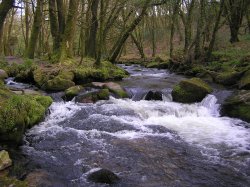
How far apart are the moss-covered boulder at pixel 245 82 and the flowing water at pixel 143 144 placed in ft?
5.24

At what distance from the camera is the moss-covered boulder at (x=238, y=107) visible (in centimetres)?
1017

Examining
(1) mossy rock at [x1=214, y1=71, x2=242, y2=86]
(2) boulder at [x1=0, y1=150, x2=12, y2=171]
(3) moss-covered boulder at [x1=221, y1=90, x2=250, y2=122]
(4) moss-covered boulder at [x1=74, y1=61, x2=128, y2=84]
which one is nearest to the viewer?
(2) boulder at [x1=0, y1=150, x2=12, y2=171]

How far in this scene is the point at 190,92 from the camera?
12.1 m

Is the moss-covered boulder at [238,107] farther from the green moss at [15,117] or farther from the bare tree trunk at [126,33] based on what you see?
the bare tree trunk at [126,33]

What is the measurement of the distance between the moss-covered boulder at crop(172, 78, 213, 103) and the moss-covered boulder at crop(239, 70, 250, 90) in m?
1.40

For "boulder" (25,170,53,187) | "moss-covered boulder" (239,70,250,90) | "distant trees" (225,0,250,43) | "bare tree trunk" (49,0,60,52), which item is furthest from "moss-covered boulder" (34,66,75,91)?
"distant trees" (225,0,250,43)

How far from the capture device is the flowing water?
→ 6164 millimetres

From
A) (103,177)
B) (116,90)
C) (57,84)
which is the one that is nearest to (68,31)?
(57,84)

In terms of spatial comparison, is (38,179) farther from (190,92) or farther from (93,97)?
(190,92)

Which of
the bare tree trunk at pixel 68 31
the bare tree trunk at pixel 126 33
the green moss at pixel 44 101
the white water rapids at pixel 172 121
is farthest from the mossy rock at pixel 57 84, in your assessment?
the bare tree trunk at pixel 126 33

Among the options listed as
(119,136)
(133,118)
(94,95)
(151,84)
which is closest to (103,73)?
(151,84)

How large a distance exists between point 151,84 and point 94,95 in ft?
12.3

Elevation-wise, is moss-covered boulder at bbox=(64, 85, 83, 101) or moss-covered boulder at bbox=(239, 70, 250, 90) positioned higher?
moss-covered boulder at bbox=(239, 70, 250, 90)

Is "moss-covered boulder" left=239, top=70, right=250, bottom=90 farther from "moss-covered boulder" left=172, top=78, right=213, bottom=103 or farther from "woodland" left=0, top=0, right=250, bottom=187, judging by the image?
"moss-covered boulder" left=172, top=78, right=213, bottom=103
